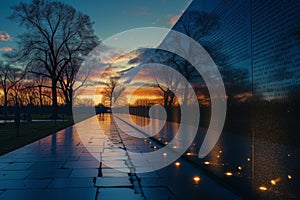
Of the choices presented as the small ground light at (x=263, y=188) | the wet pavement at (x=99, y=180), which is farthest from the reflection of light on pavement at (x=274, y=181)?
the wet pavement at (x=99, y=180)

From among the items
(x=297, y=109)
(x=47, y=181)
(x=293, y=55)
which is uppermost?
(x=293, y=55)

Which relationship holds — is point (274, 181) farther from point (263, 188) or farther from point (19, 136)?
point (19, 136)

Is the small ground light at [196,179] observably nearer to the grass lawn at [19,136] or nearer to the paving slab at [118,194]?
the paving slab at [118,194]

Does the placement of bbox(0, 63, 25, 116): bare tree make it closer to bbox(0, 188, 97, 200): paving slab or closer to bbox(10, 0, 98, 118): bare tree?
bbox(10, 0, 98, 118): bare tree

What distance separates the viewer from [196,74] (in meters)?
14.6

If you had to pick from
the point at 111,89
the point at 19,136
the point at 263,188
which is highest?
the point at 111,89

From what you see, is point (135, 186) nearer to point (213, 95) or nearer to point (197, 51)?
point (213, 95)

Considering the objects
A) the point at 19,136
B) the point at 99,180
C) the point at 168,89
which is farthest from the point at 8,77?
the point at 99,180

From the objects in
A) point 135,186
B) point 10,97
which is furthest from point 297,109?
point 10,97

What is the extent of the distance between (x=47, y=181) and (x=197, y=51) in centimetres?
1140

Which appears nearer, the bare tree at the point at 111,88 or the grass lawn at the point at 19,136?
the grass lawn at the point at 19,136

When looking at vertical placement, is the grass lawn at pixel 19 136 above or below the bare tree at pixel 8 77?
below

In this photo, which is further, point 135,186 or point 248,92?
point 248,92

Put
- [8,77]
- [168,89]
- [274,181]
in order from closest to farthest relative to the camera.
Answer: [274,181]
[168,89]
[8,77]
